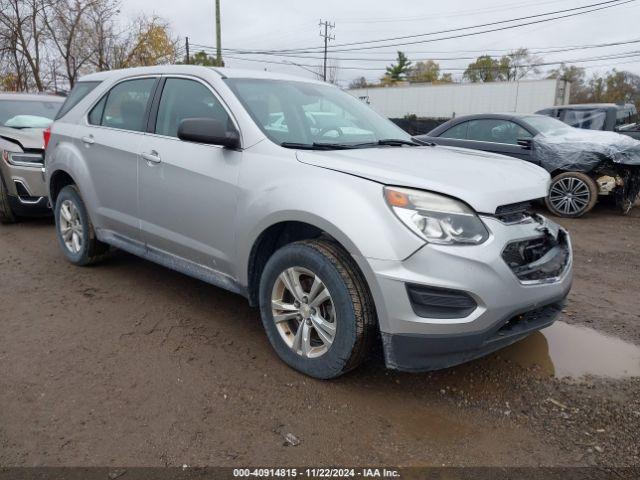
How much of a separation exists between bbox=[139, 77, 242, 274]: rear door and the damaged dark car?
171 inches

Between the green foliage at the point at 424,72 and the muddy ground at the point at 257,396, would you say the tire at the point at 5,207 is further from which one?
the green foliage at the point at 424,72

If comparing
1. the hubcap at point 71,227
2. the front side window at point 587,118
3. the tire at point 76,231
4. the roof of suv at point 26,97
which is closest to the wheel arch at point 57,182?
the tire at point 76,231

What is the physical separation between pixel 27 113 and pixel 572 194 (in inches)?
326

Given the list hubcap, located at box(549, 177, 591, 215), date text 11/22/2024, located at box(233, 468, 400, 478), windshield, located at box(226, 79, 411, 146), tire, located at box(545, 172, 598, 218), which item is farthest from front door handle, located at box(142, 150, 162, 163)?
hubcap, located at box(549, 177, 591, 215)

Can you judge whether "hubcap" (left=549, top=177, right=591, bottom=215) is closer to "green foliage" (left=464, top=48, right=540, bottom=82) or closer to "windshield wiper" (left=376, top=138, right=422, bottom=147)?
"windshield wiper" (left=376, top=138, right=422, bottom=147)

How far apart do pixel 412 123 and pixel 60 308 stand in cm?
2179

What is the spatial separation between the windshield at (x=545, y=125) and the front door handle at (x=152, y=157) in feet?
21.2

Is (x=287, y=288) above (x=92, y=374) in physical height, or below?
above

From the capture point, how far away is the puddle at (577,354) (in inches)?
124

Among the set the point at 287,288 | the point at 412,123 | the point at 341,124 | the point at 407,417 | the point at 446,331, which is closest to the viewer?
the point at 446,331

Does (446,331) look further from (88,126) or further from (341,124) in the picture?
(88,126)

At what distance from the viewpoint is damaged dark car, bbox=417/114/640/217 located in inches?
292

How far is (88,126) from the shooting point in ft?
14.7

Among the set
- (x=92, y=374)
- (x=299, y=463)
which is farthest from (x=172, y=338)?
(x=299, y=463)
